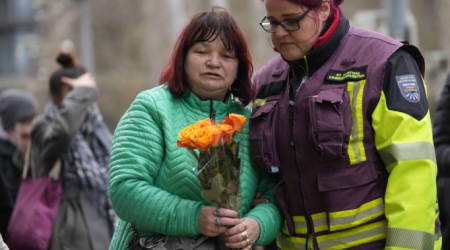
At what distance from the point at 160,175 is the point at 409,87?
1214 millimetres

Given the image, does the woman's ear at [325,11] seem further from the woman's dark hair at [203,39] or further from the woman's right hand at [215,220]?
the woman's right hand at [215,220]

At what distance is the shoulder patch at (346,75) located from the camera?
3.22m

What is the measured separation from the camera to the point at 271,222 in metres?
3.42

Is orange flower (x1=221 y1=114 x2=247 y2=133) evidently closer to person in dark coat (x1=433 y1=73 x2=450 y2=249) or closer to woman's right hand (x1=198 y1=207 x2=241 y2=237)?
woman's right hand (x1=198 y1=207 x2=241 y2=237)

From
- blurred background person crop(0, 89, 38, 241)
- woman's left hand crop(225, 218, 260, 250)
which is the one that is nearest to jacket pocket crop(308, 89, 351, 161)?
woman's left hand crop(225, 218, 260, 250)

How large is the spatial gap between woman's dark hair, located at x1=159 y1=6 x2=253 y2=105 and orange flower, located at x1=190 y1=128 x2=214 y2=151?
510 millimetres

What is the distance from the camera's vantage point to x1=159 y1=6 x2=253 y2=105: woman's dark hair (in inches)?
137

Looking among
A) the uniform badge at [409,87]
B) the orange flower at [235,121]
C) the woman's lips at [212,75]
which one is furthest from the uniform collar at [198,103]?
the uniform badge at [409,87]

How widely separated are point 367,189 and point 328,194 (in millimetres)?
178

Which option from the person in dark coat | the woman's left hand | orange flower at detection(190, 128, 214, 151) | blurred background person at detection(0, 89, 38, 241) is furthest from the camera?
blurred background person at detection(0, 89, 38, 241)

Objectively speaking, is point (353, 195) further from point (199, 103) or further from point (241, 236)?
point (199, 103)

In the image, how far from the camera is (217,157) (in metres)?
3.06

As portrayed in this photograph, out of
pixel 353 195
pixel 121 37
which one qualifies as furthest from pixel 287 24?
pixel 121 37

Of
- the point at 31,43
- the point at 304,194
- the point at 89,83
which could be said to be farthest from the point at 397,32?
the point at 31,43
